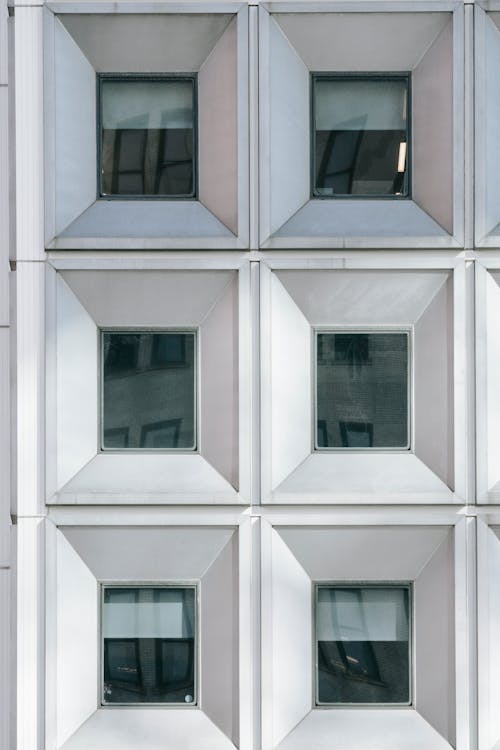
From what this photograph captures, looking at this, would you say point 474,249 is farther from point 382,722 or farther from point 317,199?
point 382,722

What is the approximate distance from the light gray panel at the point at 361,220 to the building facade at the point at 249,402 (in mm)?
16

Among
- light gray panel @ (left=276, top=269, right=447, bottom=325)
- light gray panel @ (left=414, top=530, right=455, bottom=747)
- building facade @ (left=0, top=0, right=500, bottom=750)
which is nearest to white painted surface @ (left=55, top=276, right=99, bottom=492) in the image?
building facade @ (left=0, top=0, right=500, bottom=750)

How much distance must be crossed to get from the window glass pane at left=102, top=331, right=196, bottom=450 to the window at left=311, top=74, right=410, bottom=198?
1.54 m

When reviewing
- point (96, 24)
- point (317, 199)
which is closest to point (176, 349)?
point (317, 199)

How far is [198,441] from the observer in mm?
4770

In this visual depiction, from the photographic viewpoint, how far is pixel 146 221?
4.76m

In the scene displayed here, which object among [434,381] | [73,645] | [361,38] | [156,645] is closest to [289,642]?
[156,645]

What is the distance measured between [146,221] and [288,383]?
149 centimetres

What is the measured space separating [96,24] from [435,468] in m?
3.88

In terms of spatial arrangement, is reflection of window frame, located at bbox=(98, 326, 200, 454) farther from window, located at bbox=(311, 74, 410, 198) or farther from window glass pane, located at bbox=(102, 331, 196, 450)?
window, located at bbox=(311, 74, 410, 198)

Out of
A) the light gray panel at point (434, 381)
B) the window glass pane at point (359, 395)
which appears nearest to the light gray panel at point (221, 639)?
the window glass pane at point (359, 395)

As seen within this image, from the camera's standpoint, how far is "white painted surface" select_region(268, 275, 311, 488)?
4.73 metres

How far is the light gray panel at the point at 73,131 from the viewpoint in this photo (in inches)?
187

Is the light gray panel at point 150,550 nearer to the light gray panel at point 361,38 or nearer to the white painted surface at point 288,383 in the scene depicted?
the white painted surface at point 288,383
